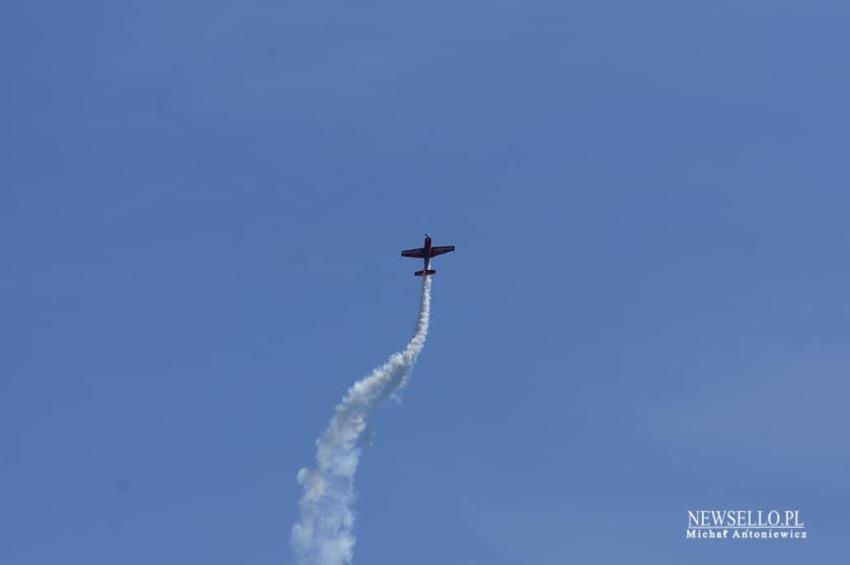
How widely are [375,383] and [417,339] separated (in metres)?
5.64

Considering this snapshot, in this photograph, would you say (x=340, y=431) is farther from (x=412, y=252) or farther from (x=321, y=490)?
(x=412, y=252)

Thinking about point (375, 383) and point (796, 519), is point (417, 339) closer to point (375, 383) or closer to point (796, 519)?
point (375, 383)

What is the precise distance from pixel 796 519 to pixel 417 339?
117 feet

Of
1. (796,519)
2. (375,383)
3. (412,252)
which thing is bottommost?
(796,519)

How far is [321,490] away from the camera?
123750 millimetres

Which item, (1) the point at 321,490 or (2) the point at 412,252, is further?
(2) the point at 412,252

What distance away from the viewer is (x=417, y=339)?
132 metres

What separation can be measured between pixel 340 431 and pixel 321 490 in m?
5.96

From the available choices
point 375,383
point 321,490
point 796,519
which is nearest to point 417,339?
point 375,383

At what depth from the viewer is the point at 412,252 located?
5231 inches

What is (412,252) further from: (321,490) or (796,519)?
(796,519)

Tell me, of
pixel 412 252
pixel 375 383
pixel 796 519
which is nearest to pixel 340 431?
pixel 375 383

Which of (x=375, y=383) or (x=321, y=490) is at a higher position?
(x=375, y=383)

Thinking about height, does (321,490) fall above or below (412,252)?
below
